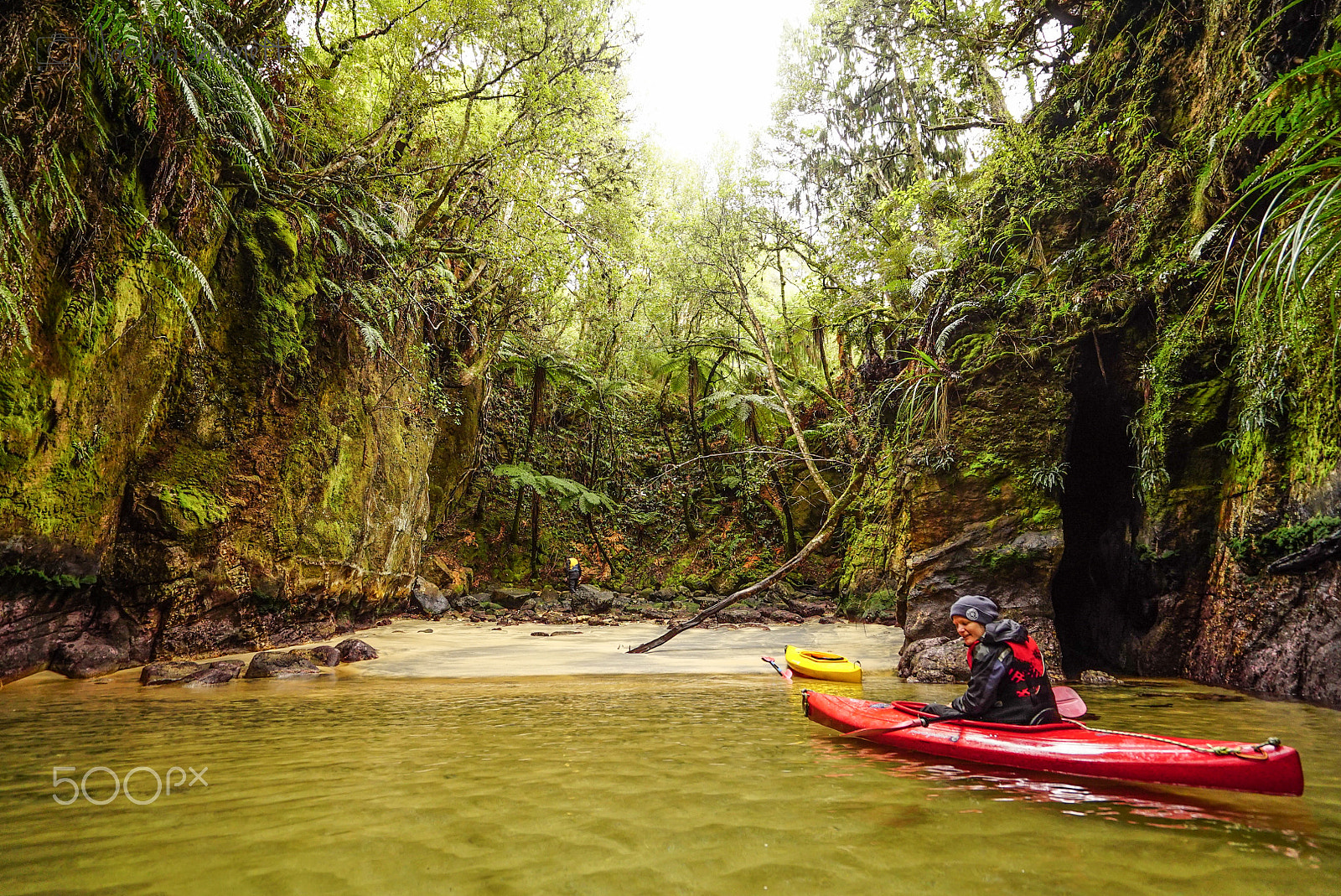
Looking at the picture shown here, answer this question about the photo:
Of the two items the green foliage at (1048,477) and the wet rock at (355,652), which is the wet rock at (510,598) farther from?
the green foliage at (1048,477)

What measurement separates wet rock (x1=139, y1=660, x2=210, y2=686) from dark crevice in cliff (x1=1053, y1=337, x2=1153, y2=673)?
10286mm

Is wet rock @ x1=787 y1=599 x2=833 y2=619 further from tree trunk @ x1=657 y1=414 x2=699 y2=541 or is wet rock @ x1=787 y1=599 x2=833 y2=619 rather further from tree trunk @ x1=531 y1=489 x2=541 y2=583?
tree trunk @ x1=531 y1=489 x2=541 y2=583

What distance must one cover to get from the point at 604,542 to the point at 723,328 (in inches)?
313

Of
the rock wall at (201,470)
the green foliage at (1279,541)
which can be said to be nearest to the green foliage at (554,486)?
the rock wall at (201,470)

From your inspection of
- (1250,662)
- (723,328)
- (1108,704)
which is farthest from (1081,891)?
(723,328)

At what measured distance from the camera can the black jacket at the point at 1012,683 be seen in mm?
3961

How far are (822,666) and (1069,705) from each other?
3.01m

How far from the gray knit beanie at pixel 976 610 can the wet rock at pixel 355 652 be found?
7394mm

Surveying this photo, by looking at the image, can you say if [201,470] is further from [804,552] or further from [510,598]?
[804,552]

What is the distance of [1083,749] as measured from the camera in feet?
11.3

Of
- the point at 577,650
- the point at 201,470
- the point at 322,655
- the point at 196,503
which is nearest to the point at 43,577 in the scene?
the point at 196,503

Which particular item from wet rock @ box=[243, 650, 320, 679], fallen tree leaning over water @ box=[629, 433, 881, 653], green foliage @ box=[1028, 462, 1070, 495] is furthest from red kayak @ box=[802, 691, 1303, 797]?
wet rock @ box=[243, 650, 320, 679]

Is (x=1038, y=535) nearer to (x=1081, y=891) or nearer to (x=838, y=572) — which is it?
(x=1081, y=891)

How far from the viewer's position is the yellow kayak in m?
7.04
